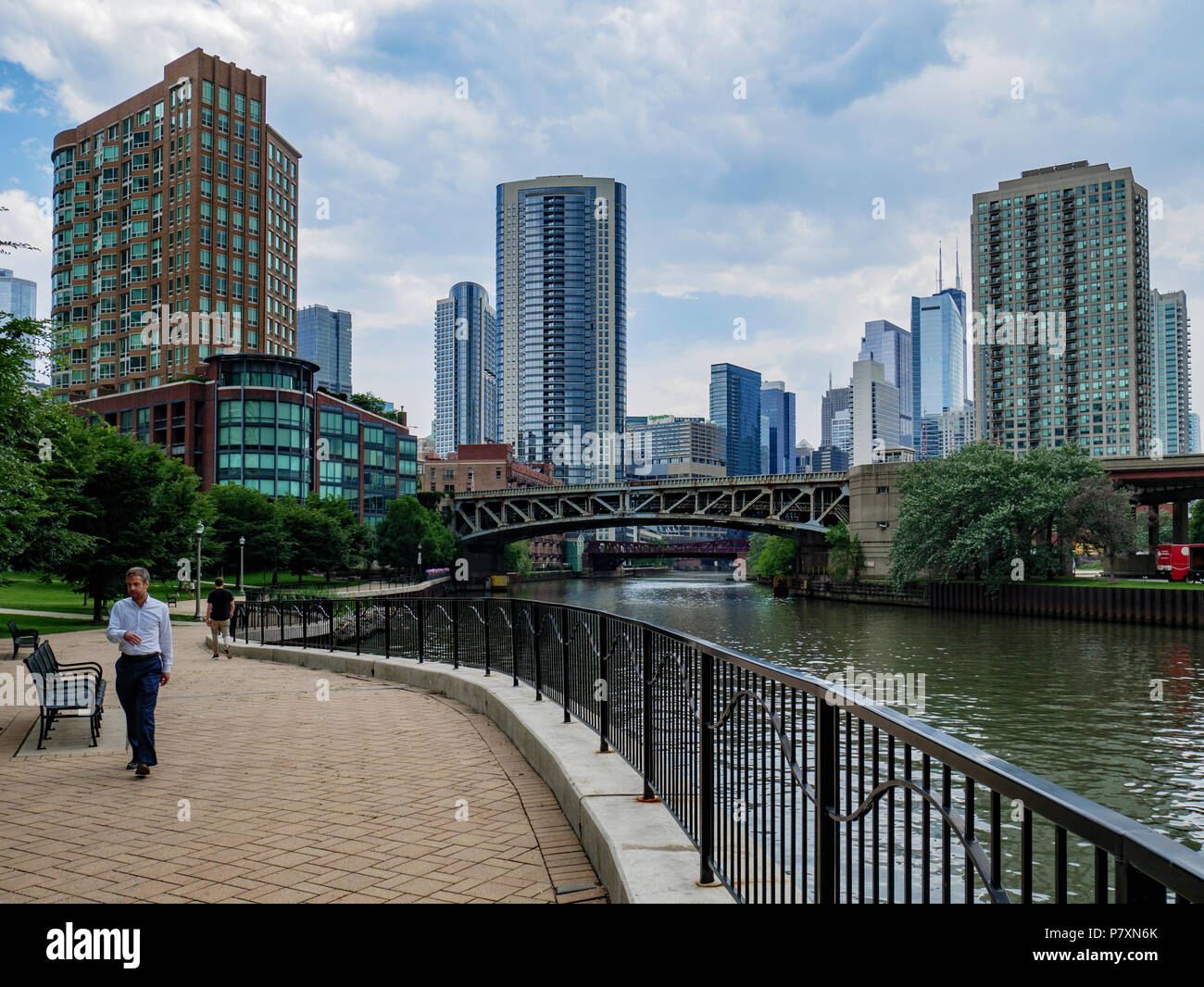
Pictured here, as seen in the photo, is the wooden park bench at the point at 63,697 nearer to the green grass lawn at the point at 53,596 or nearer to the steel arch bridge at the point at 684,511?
the green grass lawn at the point at 53,596

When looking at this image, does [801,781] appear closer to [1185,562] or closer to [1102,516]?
[1102,516]

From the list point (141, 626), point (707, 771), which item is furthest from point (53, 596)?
point (707, 771)

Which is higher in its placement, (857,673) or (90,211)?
(90,211)

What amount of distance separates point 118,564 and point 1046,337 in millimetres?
162657

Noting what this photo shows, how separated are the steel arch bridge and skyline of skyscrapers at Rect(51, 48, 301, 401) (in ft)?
98.2

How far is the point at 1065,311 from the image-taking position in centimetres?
Result: 15962

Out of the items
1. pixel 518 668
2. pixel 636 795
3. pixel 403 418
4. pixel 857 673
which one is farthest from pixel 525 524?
pixel 636 795

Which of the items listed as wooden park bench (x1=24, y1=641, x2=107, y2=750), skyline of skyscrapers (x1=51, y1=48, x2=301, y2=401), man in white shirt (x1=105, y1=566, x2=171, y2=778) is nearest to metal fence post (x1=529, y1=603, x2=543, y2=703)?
man in white shirt (x1=105, y1=566, x2=171, y2=778)

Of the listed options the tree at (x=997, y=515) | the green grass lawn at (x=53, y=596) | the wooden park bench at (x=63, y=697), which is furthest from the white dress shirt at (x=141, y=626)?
the tree at (x=997, y=515)

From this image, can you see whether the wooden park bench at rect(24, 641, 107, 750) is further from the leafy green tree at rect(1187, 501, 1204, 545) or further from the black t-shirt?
the leafy green tree at rect(1187, 501, 1204, 545)

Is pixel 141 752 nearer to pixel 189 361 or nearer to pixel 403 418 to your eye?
pixel 189 361

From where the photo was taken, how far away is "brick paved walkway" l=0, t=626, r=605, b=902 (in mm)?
5023

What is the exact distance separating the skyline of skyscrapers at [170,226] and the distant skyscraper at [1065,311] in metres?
118

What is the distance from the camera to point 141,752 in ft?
25.5
